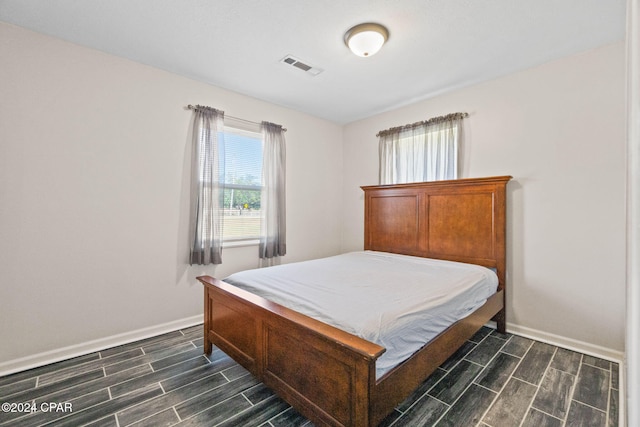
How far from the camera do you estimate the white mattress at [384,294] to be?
157 cm

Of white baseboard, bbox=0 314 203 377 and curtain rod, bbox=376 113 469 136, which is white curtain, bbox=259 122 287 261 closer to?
white baseboard, bbox=0 314 203 377

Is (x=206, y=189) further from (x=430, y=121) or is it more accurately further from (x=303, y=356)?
(x=430, y=121)

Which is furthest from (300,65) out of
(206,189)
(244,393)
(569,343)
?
(569,343)

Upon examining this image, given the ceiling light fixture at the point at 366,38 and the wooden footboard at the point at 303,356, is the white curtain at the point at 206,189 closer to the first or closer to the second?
the wooden footboard at the point at 303,356

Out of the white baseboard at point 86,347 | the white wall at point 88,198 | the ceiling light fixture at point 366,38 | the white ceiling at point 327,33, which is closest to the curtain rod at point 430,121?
the white ceiling at point 327,33

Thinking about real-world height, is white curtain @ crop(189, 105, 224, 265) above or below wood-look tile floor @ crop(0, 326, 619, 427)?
above

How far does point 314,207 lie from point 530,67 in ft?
9.62

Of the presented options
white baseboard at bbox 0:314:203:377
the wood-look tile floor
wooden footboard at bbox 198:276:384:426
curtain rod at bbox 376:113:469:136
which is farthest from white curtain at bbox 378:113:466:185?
white baseboard at bbox 0:314:203:377

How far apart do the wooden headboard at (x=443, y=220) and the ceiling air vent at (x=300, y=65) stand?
170 centimetres

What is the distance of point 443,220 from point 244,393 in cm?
261

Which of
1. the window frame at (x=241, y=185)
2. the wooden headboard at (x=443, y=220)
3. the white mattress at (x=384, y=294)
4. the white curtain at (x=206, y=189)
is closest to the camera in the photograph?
the white mattress at (x=384, y=294)

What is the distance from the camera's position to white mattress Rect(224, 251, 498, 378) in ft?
5.15

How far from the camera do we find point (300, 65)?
283cm

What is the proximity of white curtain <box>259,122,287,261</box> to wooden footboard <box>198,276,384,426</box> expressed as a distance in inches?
57.5
